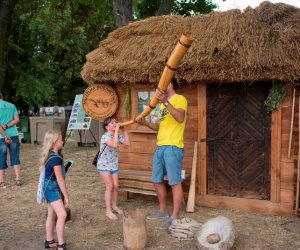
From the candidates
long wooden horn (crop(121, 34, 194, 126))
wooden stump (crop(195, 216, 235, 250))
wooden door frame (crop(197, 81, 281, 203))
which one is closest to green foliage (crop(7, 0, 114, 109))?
wooden door frame (crop(197, 81, 281, 203))

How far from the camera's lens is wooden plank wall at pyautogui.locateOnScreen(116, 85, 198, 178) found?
21.7ft

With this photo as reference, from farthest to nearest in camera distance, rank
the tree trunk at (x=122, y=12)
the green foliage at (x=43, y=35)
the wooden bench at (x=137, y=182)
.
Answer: the green foliage at (x=43, y=35)
the tree trunk at (x=122, y=12)
the wooden bench at (x=137, y=182)

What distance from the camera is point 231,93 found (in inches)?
249

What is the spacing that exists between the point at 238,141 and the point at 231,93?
Answer: 0.77 metres

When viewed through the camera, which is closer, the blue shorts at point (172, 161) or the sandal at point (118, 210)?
the blue shorts at point (172, 161)

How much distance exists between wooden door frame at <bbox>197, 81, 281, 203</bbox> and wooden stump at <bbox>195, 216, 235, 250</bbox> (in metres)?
1.64

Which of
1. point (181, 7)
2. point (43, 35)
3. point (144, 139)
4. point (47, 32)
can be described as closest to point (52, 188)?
point (144, 139)

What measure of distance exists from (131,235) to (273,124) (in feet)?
9.19

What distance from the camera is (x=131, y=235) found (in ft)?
15.6

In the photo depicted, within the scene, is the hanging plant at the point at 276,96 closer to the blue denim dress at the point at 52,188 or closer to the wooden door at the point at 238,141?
the wooden door at the point at 238,141

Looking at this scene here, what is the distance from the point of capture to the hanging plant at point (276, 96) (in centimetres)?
587

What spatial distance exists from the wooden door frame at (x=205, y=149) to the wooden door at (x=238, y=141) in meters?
0.07

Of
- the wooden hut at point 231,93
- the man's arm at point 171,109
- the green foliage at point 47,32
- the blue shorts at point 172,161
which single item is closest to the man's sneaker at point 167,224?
the blue shorts at point 172,161

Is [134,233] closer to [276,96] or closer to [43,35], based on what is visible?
[276,96]
